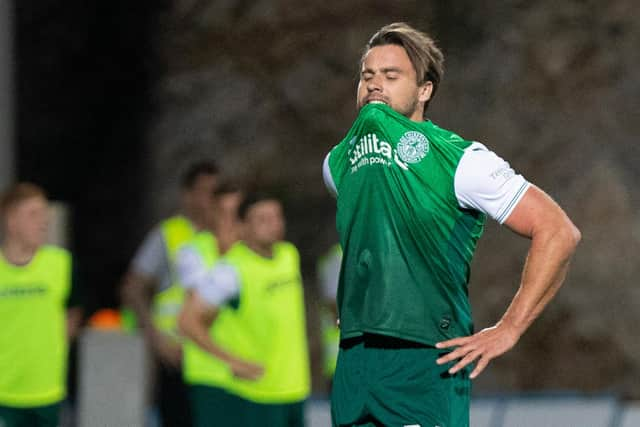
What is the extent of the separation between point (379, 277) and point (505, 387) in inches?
301

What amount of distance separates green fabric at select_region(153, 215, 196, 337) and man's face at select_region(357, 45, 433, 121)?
474 centimetres

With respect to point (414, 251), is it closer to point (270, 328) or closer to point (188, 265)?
point (270, 328)

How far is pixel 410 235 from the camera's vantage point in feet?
10.6

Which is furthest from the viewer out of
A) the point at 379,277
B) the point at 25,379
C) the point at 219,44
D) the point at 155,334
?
the point at 219,44

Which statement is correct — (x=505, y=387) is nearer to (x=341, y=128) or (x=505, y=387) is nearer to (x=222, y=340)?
(x=341, y=128)

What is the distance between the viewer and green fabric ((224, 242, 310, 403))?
6.73 m

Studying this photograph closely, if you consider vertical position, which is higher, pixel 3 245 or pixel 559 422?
pixel 3 245

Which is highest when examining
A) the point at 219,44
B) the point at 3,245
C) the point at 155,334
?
the point at 219,44

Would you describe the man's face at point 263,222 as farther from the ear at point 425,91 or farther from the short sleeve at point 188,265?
the ear at point 425,91

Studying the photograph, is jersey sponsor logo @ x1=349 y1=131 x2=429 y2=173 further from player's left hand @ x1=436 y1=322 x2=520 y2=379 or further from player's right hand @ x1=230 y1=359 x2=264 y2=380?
player's right hand @ x1=230 y1=359 x2=264 y2=380

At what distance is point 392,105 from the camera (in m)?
3.30

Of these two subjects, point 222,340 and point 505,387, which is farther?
point 505,387

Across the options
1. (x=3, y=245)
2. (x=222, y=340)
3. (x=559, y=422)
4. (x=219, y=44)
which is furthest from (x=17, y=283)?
(x=219, y=44)

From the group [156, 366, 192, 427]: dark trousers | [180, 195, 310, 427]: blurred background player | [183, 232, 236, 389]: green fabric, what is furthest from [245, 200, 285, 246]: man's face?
[156, 366, 192, 427]: dark trousers
